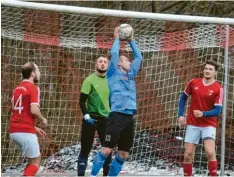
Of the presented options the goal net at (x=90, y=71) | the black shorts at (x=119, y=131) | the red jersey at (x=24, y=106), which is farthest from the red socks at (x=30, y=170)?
the goal net at (x=90, y=71)

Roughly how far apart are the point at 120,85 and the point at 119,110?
326mm

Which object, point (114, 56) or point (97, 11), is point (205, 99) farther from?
point (97, 11)

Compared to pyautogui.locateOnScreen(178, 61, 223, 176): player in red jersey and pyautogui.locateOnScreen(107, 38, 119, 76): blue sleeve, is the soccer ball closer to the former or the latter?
pyautogui.locateOnScreen(107, 38, 119, 76): blue sleeve

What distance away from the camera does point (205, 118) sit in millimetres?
8336

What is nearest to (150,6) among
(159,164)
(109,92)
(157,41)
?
(157,41)

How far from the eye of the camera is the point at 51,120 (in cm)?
1241

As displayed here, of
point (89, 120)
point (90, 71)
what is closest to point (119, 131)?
point (89, 120)

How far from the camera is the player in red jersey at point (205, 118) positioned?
8.30m

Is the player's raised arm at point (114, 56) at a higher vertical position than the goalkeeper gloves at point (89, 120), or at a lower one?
higher

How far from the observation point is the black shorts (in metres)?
7.60

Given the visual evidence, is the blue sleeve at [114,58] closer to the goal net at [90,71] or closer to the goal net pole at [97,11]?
the goal net pole at [97,11]

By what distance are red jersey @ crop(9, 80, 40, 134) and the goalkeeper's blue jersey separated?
3.15 feet

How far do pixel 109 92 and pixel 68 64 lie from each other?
390cm

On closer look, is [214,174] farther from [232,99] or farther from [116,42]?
[232,99]
